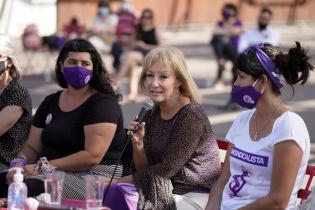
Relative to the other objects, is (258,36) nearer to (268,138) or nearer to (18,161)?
(18,161)

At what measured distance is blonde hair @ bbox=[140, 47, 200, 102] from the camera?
5.33m

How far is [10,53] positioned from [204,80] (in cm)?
982

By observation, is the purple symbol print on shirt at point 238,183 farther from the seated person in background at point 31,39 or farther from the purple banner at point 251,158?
the seated person in background at point 31,39

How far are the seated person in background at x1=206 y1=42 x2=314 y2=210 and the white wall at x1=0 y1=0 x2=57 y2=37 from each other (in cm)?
1456

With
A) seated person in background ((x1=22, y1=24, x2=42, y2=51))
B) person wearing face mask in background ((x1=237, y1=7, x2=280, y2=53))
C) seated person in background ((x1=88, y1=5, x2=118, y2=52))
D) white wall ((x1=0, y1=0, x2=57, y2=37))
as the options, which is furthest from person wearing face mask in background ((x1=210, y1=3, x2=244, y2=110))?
white wall ((x1=0, y1=0, x2=57, y2=37))

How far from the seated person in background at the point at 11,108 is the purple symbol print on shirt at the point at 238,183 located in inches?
73.5

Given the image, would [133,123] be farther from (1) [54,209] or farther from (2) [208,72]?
(2) [208,72]

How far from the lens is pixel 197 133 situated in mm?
5191

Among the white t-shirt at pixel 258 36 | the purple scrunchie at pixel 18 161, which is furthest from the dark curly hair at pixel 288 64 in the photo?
the white t-shirt at pixel 258 36

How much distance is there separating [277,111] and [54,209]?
1.29 m

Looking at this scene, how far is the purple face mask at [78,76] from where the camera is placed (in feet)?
18.8

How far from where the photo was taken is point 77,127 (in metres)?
5.70

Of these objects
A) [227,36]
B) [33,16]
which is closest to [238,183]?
[227,36]

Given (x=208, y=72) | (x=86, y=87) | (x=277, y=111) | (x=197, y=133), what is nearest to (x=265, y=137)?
(x=277, y=111)
